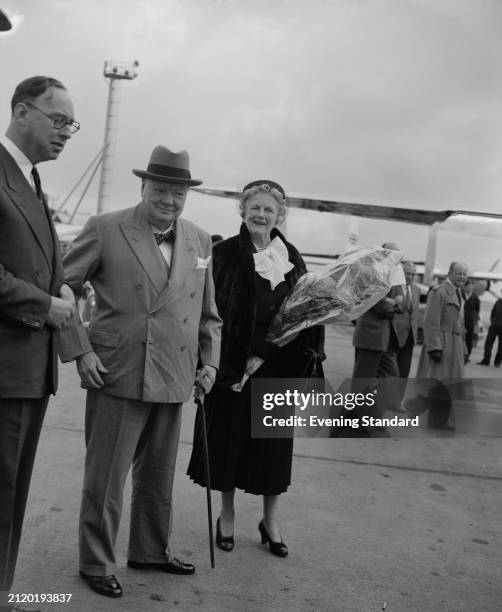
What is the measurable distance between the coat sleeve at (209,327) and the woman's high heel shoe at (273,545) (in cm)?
100

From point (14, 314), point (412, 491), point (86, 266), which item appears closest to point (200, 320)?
point (86, 266)

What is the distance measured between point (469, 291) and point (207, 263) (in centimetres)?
1502

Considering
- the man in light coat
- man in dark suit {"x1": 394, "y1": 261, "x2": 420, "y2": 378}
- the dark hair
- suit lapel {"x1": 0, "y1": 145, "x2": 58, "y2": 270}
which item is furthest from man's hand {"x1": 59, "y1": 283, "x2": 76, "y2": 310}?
the man in light coat

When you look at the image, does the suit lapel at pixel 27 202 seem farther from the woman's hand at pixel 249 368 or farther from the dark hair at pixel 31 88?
the woman's hand at pixel 249 368

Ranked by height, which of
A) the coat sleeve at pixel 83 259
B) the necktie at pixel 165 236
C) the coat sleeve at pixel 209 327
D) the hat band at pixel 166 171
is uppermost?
the hat band at pixel 166 171

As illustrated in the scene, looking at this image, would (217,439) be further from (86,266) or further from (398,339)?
(398,339)

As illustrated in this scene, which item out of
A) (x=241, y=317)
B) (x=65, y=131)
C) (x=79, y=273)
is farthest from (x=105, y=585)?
(x=65, y=131)

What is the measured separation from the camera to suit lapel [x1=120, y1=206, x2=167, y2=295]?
3121 mm

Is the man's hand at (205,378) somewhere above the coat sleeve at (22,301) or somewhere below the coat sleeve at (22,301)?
below

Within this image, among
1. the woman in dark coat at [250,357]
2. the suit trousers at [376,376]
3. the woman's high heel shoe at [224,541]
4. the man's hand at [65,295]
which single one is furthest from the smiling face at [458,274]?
the man's hand at [65,295]

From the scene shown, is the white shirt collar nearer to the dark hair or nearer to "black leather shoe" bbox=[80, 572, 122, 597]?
the dark hair

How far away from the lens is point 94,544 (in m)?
3.13

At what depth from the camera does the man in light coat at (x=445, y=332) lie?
7.81 m

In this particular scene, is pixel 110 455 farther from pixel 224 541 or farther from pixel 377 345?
pixel 377 345
